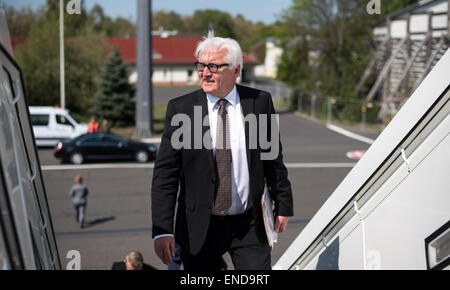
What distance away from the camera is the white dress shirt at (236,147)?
115 inches

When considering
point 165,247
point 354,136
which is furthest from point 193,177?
point 354,136

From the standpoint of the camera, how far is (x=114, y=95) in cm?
2614

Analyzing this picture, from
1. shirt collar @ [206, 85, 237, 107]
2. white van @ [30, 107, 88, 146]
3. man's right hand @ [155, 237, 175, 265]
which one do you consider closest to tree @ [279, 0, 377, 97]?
shirt collar @ [206, 85, 237, 107]

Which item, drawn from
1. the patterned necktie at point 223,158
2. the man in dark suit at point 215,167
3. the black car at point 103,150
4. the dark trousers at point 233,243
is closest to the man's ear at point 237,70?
the man in dark suit at point 215,167

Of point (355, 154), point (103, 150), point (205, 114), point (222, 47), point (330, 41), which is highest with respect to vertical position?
point (330, 41)

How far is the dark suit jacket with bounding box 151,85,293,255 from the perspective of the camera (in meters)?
2.91

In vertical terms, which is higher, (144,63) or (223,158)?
(144,63)

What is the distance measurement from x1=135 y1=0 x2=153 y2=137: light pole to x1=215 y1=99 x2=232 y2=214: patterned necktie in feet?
18.9

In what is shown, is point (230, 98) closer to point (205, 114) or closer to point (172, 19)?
point (205, 114)

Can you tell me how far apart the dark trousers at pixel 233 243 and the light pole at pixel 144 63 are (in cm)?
577

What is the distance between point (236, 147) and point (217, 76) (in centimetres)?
37

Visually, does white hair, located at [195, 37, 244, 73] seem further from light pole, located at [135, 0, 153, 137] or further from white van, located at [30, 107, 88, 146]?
white van, located at [30, 107, 88, 146]
